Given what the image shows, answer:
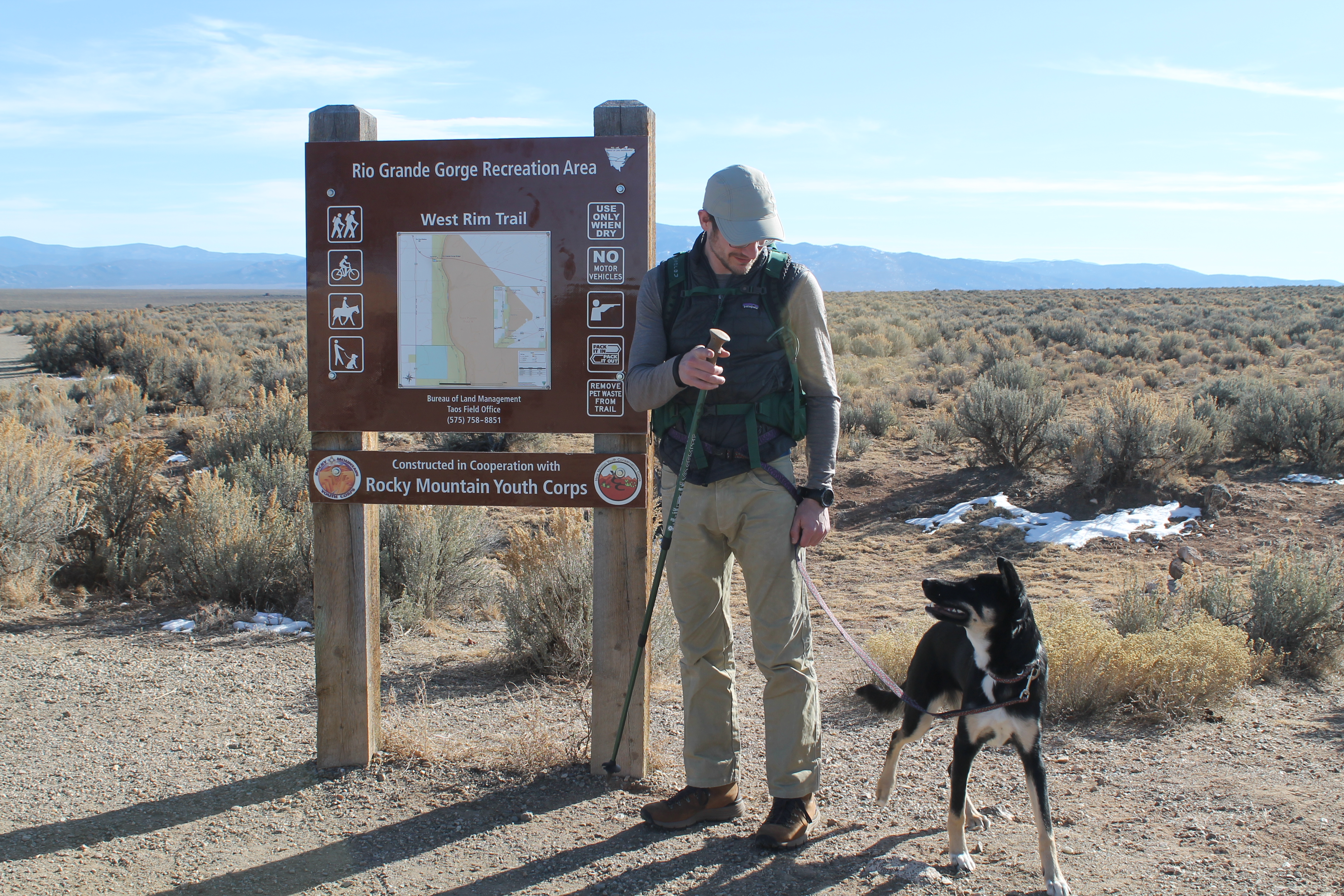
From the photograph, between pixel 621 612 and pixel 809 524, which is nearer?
pixel 809 524

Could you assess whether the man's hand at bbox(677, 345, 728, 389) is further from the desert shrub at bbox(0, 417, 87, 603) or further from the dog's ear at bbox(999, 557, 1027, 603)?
the desert shrub at bbox(0, 417, 87, 603)

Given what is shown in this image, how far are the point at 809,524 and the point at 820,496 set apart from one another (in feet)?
0.32

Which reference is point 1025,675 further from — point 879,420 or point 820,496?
point 879,420

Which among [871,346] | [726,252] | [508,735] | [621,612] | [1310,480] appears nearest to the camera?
[726,252]

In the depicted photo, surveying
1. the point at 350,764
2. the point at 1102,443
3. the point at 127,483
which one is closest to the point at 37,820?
the point at 350,764

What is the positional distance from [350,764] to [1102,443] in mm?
8025

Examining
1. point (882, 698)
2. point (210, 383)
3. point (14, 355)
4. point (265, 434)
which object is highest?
point (14, 355)

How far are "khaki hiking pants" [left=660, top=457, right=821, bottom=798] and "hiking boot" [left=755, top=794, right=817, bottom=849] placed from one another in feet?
0.13

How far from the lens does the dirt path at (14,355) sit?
66.9 ft

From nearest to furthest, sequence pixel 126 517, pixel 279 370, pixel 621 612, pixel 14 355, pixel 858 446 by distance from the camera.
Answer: pixel 621 612 < pixel 126 517 < pixel 858 446 < pixel 279 370 < pixel 14 355

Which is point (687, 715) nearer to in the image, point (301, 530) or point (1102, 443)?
point (301, 530)

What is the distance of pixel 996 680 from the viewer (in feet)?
9.70

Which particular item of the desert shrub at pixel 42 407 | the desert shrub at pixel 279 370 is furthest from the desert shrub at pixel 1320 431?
the desert shrub at pixel 42 407

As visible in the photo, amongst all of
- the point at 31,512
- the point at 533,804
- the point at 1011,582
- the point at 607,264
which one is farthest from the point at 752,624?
the point at 31,512
